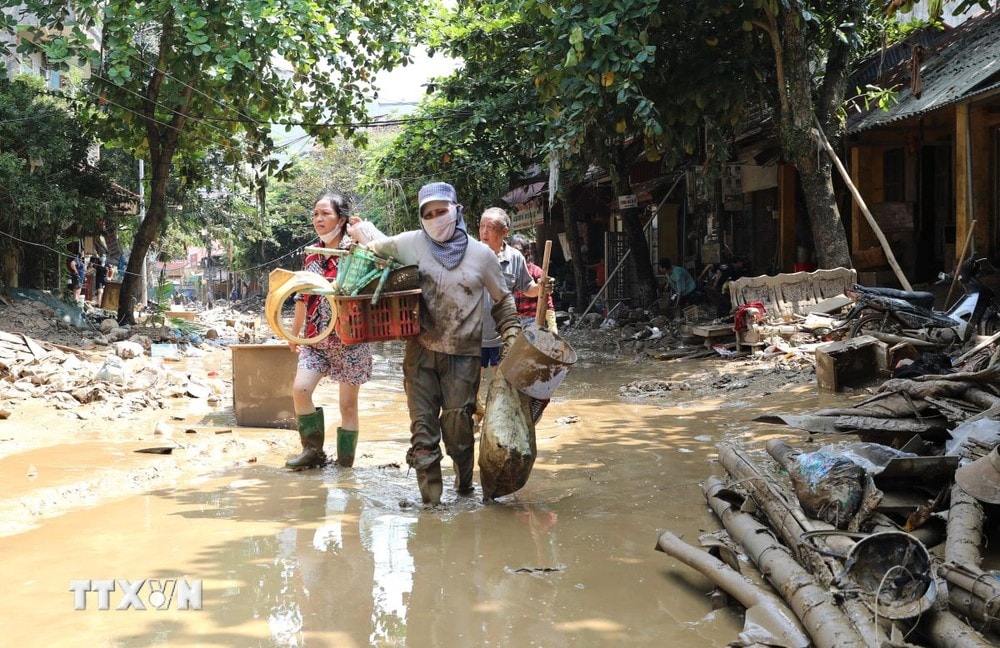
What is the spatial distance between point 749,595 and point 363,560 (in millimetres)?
1696

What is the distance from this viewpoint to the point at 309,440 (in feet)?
19.4

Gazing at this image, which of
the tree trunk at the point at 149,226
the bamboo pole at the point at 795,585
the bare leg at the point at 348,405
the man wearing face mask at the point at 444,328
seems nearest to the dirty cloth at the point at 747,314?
the bare leg at the point at 348,405

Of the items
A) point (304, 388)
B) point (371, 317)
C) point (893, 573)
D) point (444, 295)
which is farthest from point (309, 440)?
point (893, 573)

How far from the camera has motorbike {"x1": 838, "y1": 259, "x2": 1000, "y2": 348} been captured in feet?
28.3

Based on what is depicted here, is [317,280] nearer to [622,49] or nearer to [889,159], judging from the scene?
[622,49]

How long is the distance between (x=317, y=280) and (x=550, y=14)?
7308 mm

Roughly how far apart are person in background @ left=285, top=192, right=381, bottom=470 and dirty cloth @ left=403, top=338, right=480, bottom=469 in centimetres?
87

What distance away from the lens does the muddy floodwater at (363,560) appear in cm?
311

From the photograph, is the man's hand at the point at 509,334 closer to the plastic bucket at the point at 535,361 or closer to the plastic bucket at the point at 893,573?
the plastic bucket at the point at 535,361

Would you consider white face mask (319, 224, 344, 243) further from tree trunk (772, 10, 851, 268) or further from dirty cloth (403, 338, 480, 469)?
tree trunk (772, 10, 851, 268)

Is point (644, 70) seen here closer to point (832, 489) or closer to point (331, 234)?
point (331, 234)

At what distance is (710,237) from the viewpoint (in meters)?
19.1

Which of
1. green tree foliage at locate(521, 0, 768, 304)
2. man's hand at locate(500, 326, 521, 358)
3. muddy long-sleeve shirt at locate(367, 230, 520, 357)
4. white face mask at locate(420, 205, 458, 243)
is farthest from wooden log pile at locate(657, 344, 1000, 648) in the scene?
green tree foliage at locate(521, 0, 768, 304)

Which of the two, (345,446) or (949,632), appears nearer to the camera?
(949,632)
